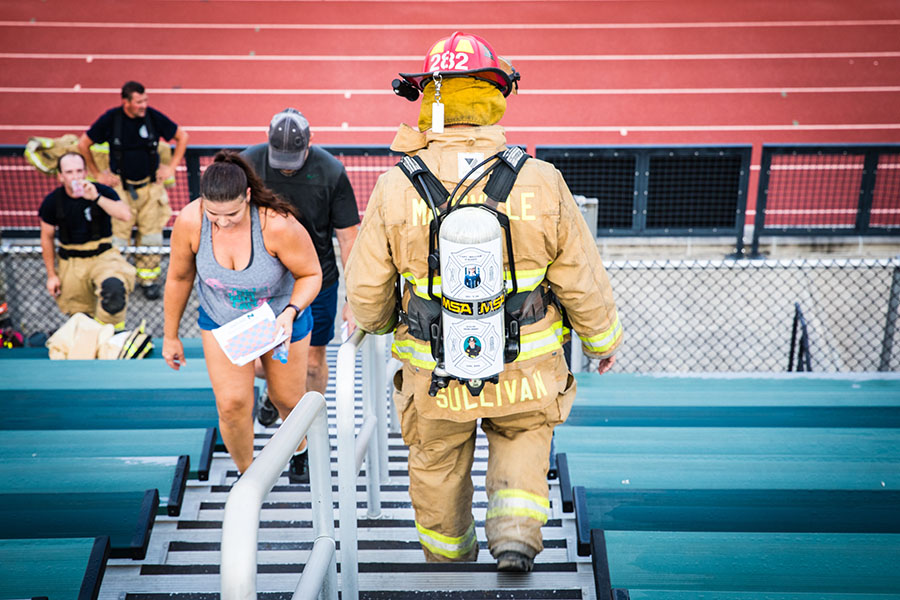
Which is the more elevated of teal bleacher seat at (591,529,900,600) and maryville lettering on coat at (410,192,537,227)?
maryville lettering on coat at (410,192,537,227)

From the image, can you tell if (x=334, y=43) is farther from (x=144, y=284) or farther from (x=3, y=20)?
(x=144, y=284)

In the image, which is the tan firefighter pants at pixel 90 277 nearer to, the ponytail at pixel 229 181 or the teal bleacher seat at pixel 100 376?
the teal bleacher seat at pixel 100 376

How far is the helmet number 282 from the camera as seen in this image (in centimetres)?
222

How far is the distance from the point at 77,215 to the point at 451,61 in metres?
3.98

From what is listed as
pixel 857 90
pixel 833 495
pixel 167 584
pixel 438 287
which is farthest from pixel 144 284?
pixel 857 90

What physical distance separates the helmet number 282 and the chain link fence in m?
4.56

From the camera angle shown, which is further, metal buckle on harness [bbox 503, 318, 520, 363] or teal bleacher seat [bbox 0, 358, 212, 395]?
teal bleacher seat [bbox 0, 358, 212, 395]

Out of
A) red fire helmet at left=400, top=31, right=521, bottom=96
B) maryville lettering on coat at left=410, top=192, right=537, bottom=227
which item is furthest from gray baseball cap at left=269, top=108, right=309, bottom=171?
maryville lettering on coat at left=410, top=192, right=537, bottom=227

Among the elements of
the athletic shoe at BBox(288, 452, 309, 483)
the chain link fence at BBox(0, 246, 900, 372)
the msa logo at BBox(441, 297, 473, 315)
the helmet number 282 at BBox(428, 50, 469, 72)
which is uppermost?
the helmet number 282 at BBox(428, 50, 469, 72)

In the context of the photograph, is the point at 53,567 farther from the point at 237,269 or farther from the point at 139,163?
the point at 139,163

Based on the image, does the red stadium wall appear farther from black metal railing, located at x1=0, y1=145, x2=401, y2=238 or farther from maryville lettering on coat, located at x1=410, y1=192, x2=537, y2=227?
maryville lettering on coat, located at x1=410, y1=192, x2=537, y2=227

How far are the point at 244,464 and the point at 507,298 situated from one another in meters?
1.54

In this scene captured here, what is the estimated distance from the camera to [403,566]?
2680mm

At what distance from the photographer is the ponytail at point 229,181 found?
8.98 ft
